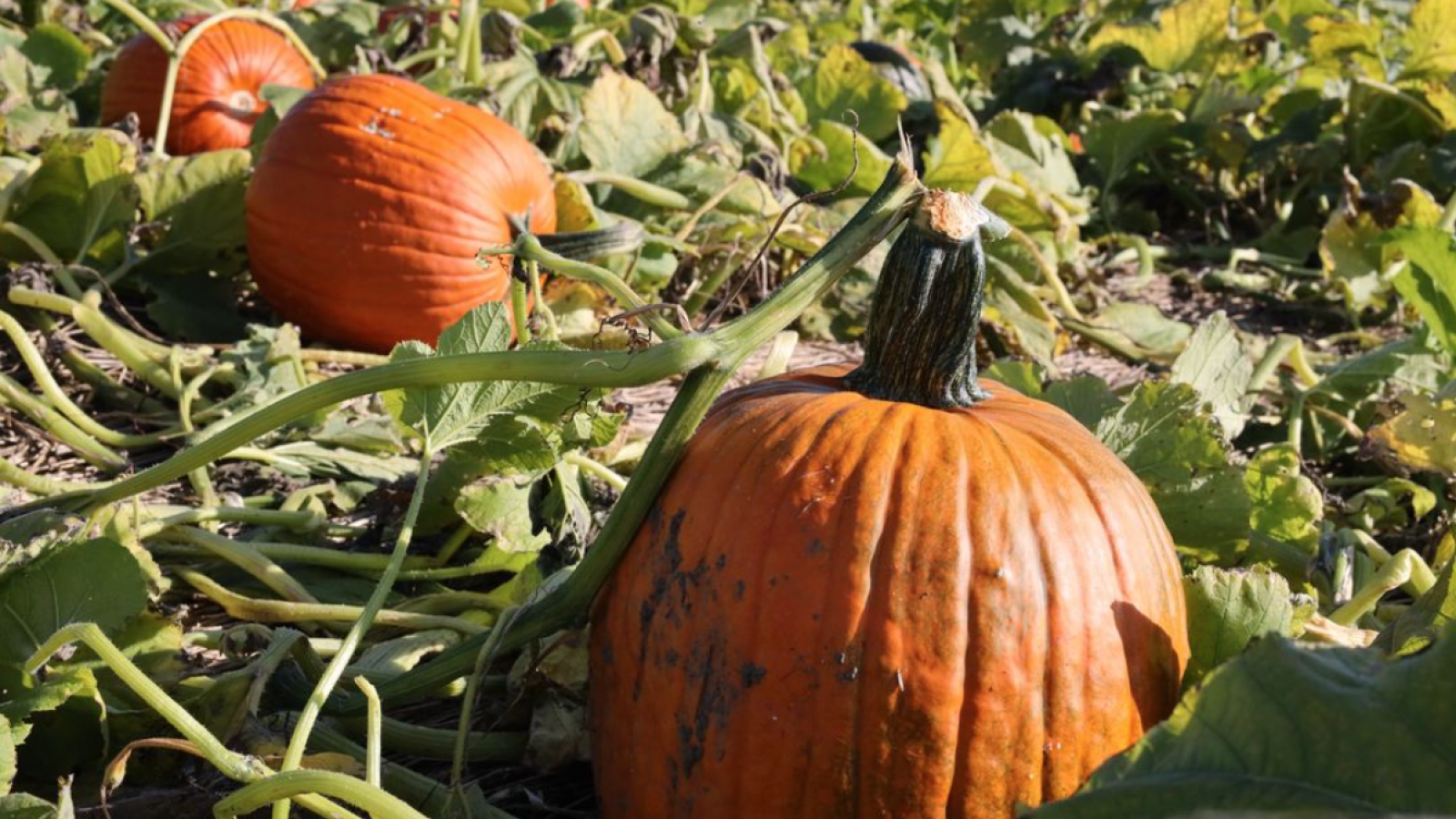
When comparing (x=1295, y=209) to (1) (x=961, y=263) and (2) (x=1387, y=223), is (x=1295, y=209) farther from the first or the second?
(1) (x=961, y=263)

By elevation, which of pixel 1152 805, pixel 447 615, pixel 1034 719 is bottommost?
pixel 447 615

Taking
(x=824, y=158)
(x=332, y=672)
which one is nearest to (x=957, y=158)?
(x=824, y=158)

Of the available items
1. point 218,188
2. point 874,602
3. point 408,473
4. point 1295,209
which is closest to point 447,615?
point 408,473

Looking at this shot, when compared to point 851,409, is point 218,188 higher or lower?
lower

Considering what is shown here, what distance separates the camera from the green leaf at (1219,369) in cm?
285

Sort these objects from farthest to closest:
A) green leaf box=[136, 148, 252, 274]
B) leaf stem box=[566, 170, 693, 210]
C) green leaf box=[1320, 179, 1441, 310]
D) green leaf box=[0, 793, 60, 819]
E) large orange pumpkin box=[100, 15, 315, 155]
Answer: large orange pumpkin box=[100, 15, 315, 155], green leaf box=[1320, 179, 1441, 310], leaf stem box=[566, 170, 693, 210], green leaf box=[136, 148, 252, 274], green leaf box=[0, 793, 60, 819]

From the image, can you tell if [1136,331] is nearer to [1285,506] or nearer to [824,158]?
[824,158]

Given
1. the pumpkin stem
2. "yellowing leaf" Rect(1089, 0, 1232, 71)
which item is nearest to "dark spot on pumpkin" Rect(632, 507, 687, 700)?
the pumpkin stem

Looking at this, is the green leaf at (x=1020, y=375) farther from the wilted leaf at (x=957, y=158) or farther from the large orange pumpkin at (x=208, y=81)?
the large orange pumpkin at (x=208, y=81)

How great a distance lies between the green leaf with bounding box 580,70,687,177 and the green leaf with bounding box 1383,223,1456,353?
5.84 ft

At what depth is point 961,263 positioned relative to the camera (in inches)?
69.0

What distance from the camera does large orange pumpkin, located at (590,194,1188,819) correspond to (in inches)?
62.6

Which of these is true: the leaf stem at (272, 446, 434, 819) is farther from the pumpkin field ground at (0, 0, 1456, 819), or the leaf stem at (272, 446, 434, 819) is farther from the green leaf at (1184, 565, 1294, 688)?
the green leaf at (1184, 565, 1294, 688)

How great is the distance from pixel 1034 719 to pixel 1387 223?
2.91 metres
